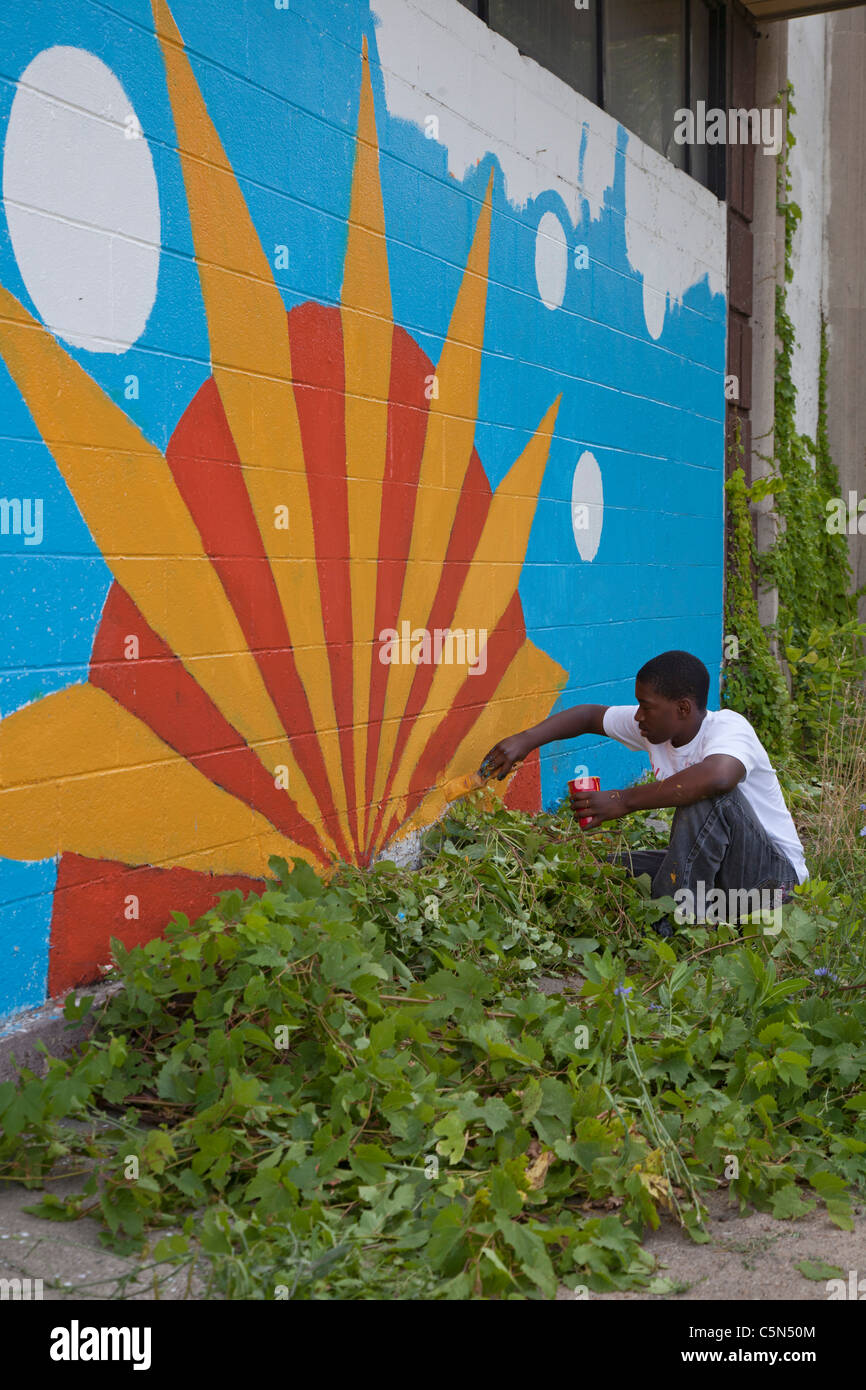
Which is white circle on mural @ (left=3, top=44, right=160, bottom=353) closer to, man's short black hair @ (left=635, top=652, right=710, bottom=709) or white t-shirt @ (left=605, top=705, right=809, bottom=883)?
man's short black hair @ (left=635, top=652, right=710, bottom=709)

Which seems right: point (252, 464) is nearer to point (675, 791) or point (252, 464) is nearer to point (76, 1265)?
point (675, 791)

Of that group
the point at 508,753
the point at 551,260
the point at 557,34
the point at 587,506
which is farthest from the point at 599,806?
the point at 557,34

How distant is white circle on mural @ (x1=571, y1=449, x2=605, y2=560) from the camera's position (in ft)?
18.7

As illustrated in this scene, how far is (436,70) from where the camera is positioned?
4.55 meters

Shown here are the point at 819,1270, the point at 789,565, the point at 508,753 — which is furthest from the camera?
the point at 789,565

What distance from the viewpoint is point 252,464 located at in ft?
12.1

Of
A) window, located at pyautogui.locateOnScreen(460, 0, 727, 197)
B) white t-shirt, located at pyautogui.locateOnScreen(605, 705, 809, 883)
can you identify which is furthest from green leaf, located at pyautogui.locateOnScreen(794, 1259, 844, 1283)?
window, located at pyautogui.locateOnScreen(460, 0, 727, 197)

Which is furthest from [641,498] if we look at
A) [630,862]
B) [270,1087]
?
[270,1087]

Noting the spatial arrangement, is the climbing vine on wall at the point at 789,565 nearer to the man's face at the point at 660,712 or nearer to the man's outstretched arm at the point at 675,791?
the man's face at the point at 660,712

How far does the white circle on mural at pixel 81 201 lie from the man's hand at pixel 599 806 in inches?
79.4

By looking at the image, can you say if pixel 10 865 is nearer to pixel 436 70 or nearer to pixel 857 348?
pixel 436 70

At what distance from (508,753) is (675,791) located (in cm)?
93
